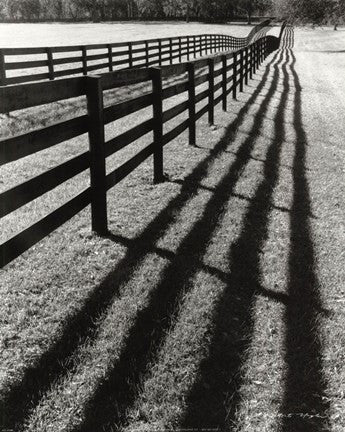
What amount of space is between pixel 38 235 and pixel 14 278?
0.56 meters

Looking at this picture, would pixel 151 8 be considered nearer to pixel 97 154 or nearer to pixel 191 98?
pixel 191 98

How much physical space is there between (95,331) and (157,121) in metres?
A: 3.59

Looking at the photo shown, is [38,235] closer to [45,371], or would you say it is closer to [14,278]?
[14,278]

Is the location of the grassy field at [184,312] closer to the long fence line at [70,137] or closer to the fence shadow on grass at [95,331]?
the fence shadow on grass at [95,331]

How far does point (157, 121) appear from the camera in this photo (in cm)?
623

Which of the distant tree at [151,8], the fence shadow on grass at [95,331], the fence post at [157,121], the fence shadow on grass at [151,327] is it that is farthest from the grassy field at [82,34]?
the fence shadow on grass at [95,331]

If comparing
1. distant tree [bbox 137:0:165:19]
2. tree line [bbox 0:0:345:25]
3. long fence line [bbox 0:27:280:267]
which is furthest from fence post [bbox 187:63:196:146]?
distant tree [bbox 137:0:165:19]

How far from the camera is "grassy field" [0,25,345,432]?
2.74m

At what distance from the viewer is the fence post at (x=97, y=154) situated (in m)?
4.32

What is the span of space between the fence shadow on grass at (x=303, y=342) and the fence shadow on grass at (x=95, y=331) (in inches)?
36.7

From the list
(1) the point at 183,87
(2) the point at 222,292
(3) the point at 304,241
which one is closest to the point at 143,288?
(2) the point at 222,292

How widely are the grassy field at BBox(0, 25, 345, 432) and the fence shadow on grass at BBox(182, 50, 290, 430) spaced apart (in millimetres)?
11

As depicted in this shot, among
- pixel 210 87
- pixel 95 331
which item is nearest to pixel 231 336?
pixel 95 331

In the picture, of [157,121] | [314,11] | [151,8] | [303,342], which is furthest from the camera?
[151,8]
